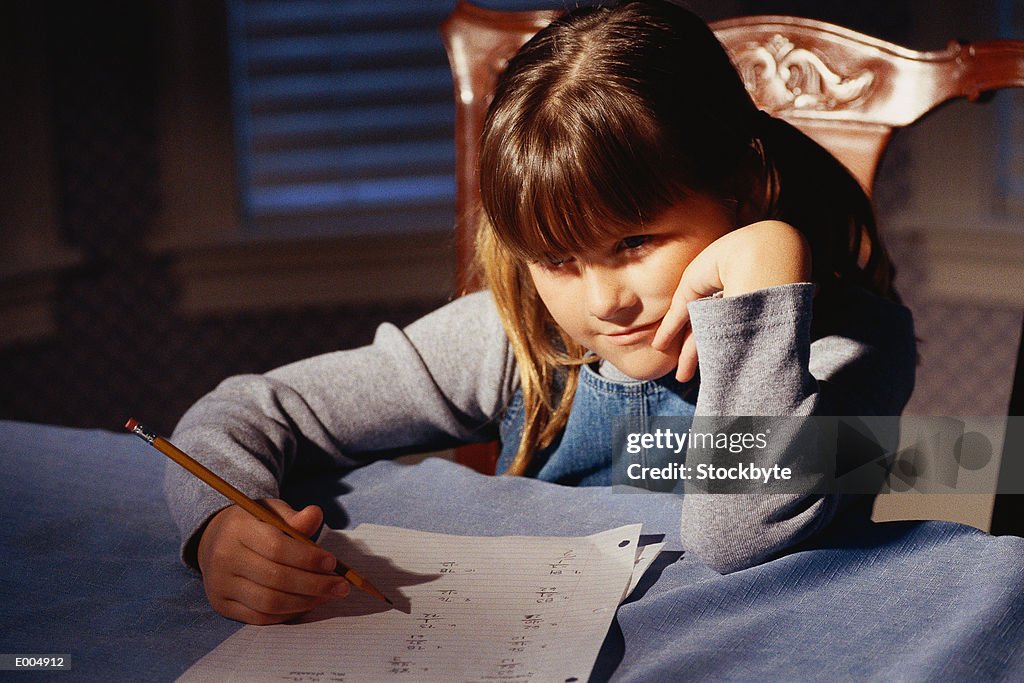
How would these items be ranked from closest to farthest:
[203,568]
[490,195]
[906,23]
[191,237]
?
[203,568]
[490,195]
[906,23]
[191,237]

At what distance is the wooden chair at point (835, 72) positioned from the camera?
37.1 inches

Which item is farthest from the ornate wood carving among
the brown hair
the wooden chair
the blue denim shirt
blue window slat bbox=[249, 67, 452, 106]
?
blue window slat bbox=[249, 67, 452, 106]

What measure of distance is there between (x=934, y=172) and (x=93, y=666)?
185 centimetres

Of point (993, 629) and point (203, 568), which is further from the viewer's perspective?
point (203, 568)

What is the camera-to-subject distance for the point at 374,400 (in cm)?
A: 89

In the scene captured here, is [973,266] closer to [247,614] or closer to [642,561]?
[642,561]

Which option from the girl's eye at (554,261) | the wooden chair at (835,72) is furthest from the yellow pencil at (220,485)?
the wooden chair at (835,72)

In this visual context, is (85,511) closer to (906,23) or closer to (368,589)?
(368,589)

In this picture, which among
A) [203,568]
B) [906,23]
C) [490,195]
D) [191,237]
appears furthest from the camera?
[191,237]

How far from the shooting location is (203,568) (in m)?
0.64

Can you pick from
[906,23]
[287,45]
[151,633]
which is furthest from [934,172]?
[151,633]

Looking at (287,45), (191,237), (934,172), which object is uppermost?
(287,45)

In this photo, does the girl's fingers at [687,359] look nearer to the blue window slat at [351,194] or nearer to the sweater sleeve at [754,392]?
the sweater sleeve at [754,392]

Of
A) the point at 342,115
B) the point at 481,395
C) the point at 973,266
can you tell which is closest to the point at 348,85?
the point at 342,115
